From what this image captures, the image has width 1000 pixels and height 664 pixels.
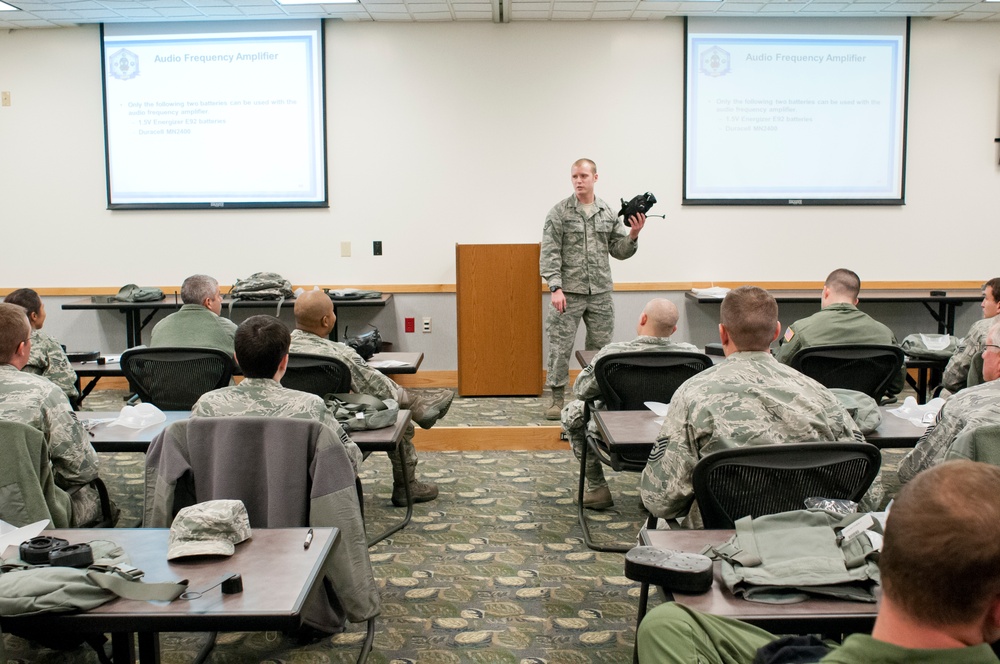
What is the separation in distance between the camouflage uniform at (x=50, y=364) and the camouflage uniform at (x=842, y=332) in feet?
10.7

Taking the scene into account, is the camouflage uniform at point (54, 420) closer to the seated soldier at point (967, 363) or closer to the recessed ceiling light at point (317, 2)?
the seated soldier at point (967, 363)

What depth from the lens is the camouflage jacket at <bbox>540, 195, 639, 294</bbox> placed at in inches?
230

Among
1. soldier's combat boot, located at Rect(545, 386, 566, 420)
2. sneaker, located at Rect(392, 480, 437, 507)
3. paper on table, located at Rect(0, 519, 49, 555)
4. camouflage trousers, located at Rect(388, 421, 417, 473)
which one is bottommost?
sneaker, located at Rect(392, 480, 437, 507)

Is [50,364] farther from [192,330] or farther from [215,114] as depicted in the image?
[215,114]

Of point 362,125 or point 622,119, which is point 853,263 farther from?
point 362,125

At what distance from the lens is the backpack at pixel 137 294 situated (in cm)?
655

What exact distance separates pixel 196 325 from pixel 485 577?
6.65 ft

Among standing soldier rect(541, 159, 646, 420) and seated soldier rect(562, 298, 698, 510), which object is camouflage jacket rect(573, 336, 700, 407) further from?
standing soldier rect(541, 159, 646, 420)

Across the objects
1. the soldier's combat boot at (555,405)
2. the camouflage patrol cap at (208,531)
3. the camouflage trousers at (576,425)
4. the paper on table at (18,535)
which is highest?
the camouflage patrol cap at (208,531)

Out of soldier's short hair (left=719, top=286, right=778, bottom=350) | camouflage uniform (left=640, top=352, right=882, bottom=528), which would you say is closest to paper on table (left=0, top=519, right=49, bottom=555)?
camouflage uniform (left=640, top=352, right=882, bottom=528)

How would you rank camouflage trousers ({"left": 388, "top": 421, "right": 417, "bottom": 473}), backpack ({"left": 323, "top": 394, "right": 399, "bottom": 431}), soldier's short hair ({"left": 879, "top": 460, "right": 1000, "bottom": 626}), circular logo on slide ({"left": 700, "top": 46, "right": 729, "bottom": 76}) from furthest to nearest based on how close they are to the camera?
circular logo on slide ({"left": 700, "top": 46, "right": 729, "bottom": 76})
camouflage trousers ({"left": 388, "top": 421, "right": 417, "bottom": 473})
backpack ({"left": 323, "top": 394, "right": 399, "bottom": 431})
soldier's short hair ({"left": 879, "top": 460, "right": 1000, "bottom": 626})

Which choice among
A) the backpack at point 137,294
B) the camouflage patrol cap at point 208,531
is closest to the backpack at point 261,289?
the backpack at point 137,294

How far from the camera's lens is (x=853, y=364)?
3668 millimetres

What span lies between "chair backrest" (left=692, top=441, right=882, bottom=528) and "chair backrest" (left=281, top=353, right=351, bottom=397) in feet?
5.72
